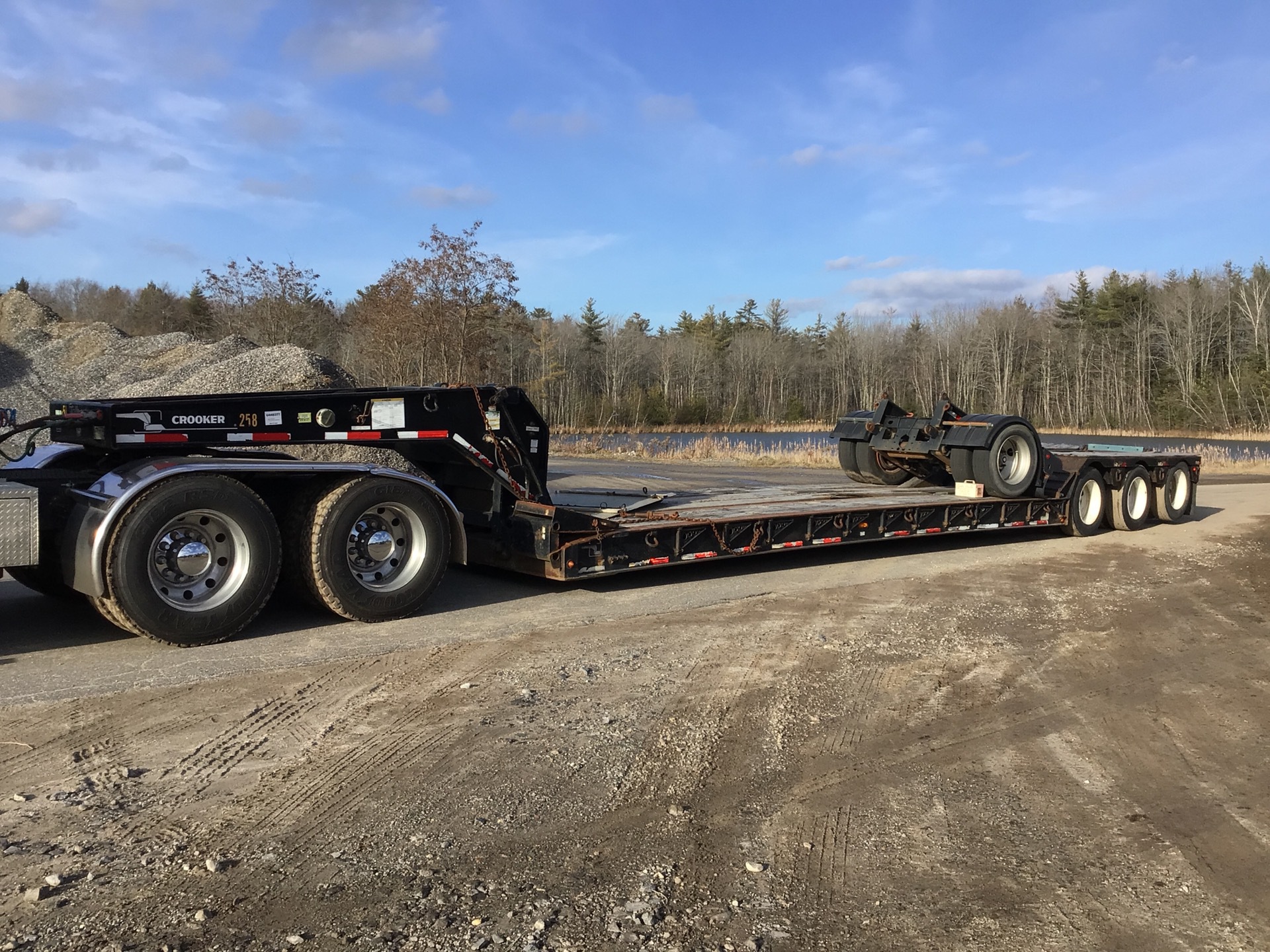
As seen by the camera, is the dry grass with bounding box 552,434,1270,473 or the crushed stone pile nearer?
the crushed stone pile

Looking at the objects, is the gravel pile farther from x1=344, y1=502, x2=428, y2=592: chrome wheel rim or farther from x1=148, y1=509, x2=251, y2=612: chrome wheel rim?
x1=148, y1=509, x2=251, y2=612: chrome wheel rim

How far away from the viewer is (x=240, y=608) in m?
6.67

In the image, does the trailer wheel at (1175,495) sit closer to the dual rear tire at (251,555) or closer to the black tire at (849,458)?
the black tire at (849,458)

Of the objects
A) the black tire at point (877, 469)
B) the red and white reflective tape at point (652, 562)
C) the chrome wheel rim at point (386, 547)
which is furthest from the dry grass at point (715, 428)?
the chrome wheel rim at point (386, 547)

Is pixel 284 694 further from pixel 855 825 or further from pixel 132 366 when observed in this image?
pixel 132 366

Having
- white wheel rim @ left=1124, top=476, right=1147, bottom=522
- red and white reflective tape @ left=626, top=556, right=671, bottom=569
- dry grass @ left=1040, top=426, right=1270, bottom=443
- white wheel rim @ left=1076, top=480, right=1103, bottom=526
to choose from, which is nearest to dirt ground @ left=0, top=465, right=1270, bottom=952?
red and white reflective tape @ left=626, top=556, right=671, bottom=569

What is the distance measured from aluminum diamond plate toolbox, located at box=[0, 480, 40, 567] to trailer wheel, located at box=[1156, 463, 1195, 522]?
14.4 m

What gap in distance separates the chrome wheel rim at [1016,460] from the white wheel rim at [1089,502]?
1.28 meters

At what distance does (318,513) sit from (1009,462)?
29.2 feet

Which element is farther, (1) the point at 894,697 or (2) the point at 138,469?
(2) the point at 138,469

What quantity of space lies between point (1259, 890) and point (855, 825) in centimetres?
148

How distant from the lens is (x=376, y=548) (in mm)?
7473

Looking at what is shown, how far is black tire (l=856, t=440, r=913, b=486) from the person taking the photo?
1376 cm

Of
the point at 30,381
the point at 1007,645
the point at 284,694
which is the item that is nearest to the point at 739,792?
the point at 284,694
